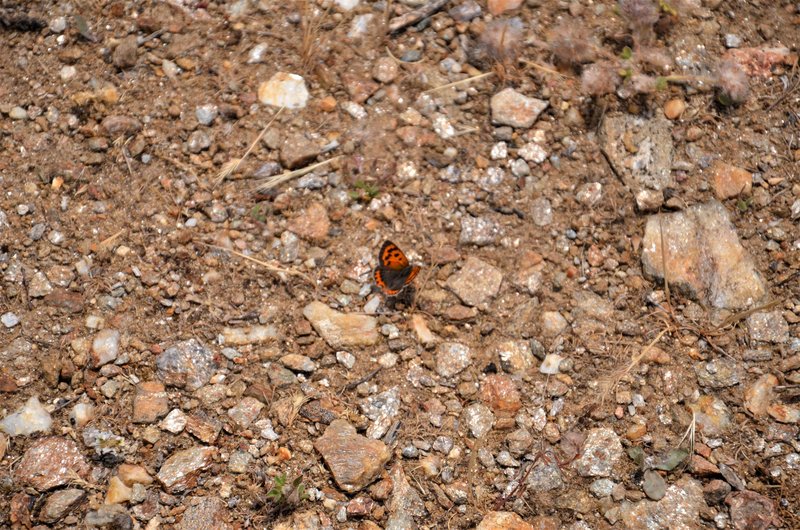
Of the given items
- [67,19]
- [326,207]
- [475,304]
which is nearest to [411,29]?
[326,207]

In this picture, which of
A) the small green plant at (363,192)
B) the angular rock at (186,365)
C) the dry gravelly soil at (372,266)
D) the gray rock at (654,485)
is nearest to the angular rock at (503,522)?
the dry gravelly soil at (372,266)

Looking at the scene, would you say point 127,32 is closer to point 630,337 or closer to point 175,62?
point 175,62

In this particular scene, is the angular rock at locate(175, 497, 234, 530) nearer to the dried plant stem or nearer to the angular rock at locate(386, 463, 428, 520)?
the angular rock at locate(386, 463, 428, 520)

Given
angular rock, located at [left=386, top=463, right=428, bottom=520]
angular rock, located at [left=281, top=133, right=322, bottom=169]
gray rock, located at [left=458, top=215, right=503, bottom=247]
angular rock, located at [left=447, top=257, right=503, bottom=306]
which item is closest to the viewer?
angular rock, located at [left=386, top=463, right=428, bottom=520]

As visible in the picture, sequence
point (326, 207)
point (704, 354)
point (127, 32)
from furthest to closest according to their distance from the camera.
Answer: point (127, 32) → point (326, 207) → point (704, 354)

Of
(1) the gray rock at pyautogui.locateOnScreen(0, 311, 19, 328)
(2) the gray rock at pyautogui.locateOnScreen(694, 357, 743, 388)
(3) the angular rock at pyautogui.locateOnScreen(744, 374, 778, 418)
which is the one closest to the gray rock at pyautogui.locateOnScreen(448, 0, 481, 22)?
Result: (2) the gray rock at pyautogui.locateOnScreen(694, 357, 743, 388)

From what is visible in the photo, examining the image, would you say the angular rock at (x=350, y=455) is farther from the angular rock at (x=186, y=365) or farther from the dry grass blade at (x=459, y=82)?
the dry grass blade at (x=459, y=82)
